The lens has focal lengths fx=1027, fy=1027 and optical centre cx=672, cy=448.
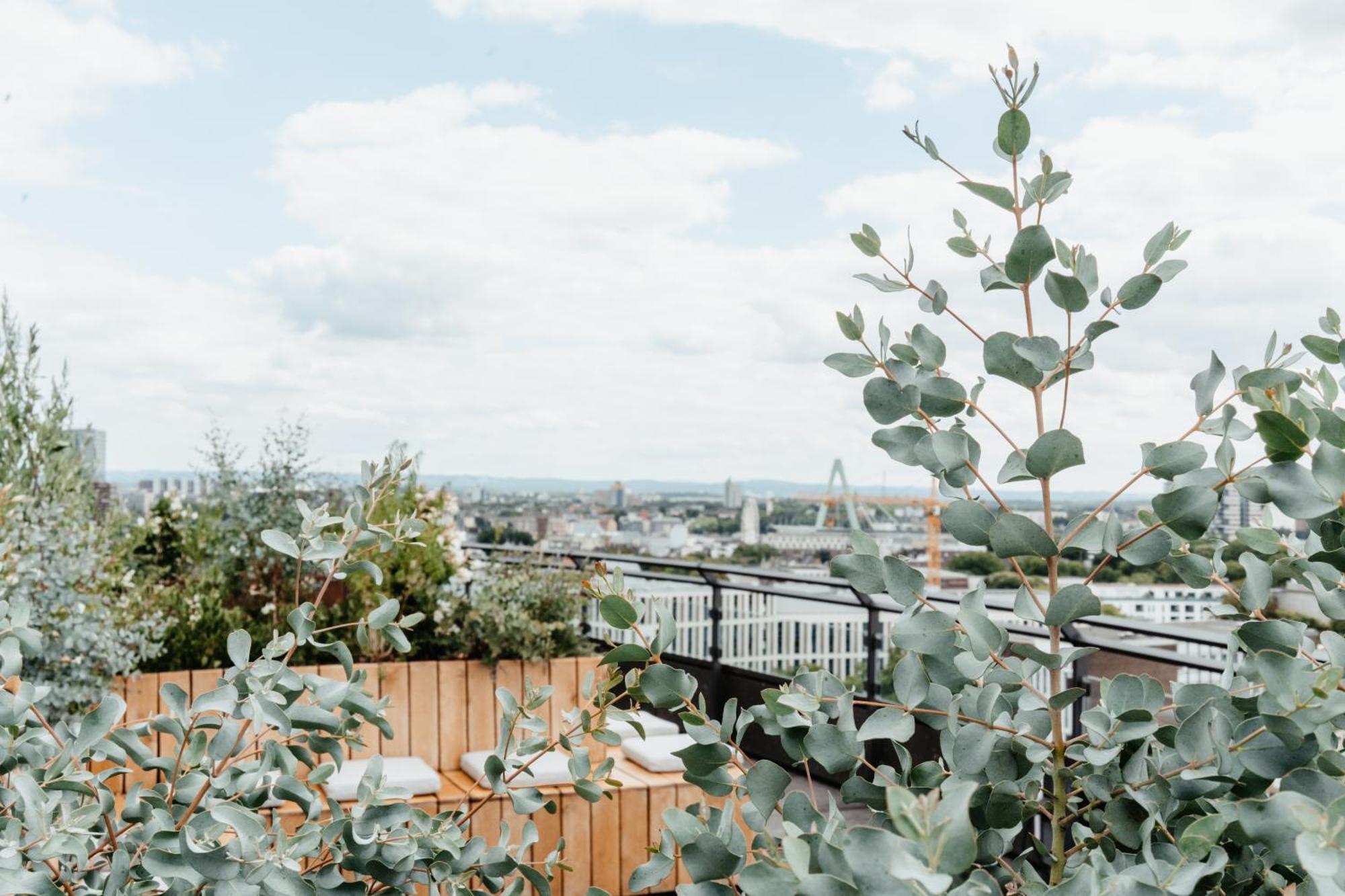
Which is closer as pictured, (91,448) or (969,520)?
(969,520)

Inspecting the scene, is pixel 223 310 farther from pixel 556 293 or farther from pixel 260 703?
pixel 260 703

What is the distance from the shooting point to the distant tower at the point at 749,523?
17766 mm

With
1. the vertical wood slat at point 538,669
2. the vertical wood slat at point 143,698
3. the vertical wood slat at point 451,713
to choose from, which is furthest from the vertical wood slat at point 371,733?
the vertical wood slat at point 143,698

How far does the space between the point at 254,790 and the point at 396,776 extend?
265 cm

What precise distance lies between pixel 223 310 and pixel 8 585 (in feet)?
63.8

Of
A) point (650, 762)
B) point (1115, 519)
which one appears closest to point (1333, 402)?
point (1115, 519)

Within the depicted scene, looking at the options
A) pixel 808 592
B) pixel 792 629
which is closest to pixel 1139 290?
pixel 808 592

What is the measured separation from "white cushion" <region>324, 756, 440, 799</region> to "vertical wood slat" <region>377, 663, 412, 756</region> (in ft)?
0.15

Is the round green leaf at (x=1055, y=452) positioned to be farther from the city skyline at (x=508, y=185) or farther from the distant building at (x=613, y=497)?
the distant building at (x=613, y=497)

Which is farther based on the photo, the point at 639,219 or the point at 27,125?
the point at 639,219

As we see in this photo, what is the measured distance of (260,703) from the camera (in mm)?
986

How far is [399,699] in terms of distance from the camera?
13.1 ft

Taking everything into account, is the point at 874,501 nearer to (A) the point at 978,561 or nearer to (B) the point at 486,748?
(A) the point at 978,561

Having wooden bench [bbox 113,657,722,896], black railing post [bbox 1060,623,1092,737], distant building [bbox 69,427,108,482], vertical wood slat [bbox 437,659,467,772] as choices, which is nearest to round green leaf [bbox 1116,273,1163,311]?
black railing post [bbox 1060,623,1092,737]
